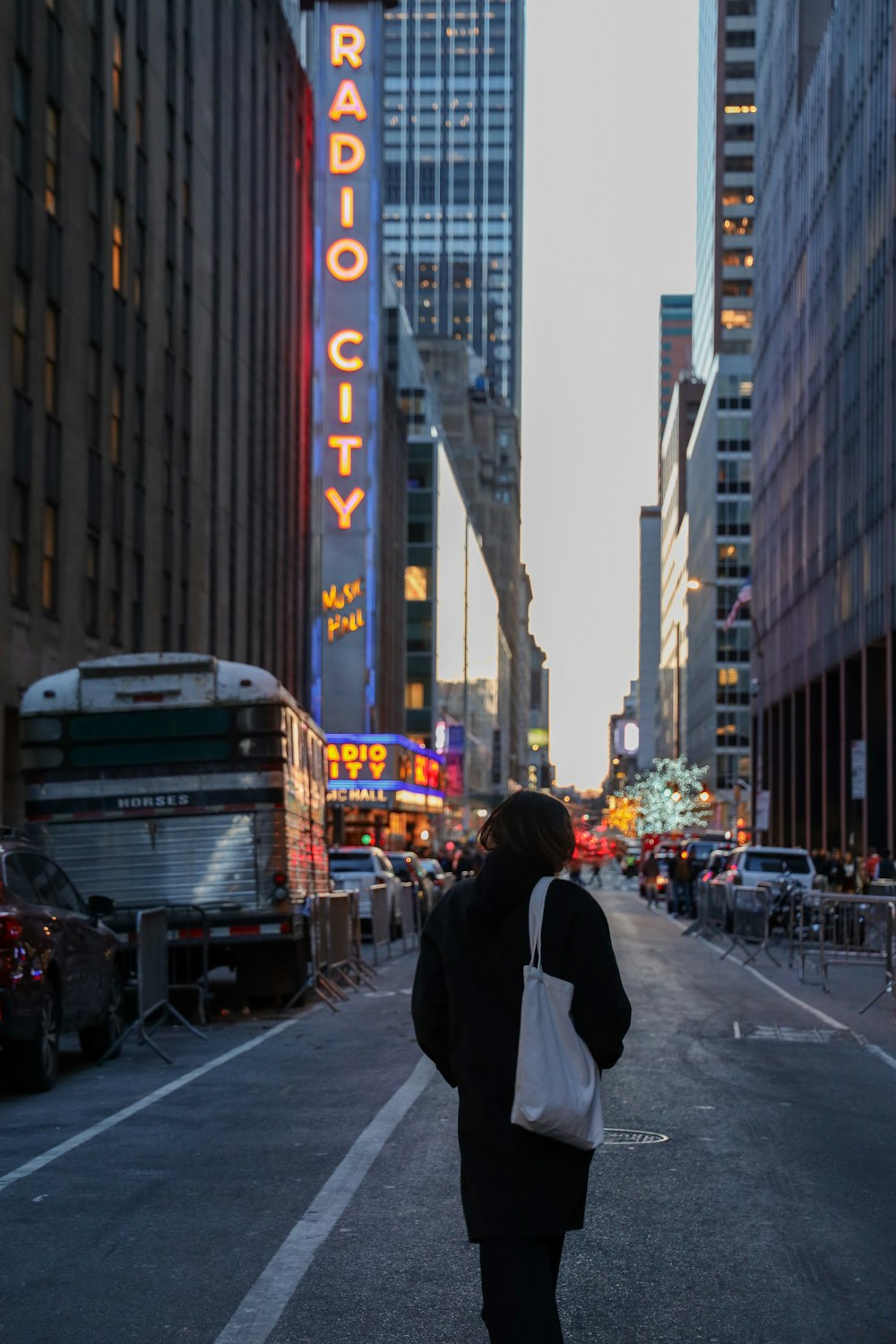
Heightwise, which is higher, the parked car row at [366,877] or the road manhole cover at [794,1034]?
the parked car row at [366,877]

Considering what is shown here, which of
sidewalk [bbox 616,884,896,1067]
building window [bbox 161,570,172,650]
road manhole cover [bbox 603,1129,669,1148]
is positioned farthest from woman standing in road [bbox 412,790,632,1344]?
building window [bbox 161,570,172,650]

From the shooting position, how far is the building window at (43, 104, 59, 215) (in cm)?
3422

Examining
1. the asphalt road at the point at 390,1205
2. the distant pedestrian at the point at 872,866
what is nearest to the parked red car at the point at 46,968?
the asphalt road at the point at 390,1205

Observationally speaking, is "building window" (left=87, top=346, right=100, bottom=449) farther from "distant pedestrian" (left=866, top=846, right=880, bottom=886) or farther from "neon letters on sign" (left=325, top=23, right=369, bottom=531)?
"neon letters on sign" (left=325, top=23, right=369, bottom=531)

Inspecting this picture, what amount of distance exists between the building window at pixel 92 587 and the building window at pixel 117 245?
19.2 feet

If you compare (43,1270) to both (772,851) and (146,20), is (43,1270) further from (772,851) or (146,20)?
(146,20)

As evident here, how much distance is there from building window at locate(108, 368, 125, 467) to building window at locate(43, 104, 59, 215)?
17.4 ft

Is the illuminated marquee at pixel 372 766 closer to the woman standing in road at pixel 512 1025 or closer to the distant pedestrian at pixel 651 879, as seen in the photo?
the distant pedestrian at pixel 651 879

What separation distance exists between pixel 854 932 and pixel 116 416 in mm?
22781

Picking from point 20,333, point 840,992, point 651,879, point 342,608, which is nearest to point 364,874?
point 20,333

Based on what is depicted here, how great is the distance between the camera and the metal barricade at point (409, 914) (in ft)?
111

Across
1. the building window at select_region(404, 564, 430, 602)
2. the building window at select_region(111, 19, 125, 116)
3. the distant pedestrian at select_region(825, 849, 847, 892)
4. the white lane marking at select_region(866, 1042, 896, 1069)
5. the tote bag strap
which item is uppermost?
the building window at select_region(111, 19, 125, 116)

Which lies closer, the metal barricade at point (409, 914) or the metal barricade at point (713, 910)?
the metal barricade at point (409, 914)

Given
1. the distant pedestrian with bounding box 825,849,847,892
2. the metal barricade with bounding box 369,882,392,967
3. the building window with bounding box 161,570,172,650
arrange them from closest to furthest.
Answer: the metal barricade with bounding box 369,882,392,967 < the distant pedestrian with bounding box 825,849,847,892 < the building window with bounding box 161,570,172,650
